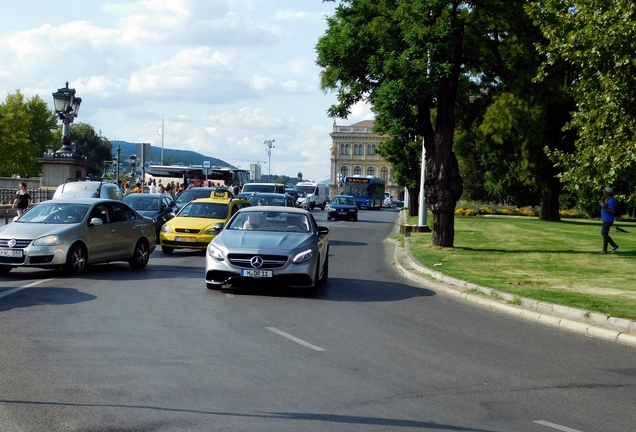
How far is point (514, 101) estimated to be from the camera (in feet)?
138

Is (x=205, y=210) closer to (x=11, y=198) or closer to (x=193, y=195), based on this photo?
(x=193, y=195)

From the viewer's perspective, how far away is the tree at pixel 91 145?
130125 mm

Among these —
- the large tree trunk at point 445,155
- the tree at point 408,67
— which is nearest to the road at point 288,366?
the tree at point 408,67

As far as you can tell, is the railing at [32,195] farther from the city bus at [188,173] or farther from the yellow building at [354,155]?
the yellow building at [354,155]

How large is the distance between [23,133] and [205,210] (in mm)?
73411

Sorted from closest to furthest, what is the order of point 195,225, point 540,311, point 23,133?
point 540,311, point 195,225, point 23,133

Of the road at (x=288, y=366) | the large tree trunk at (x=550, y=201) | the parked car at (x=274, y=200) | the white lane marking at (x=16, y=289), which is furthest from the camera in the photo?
the large tree trunk at (x=550, y=201)

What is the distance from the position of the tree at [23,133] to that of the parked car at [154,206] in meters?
62.7

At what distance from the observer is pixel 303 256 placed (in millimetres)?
14609

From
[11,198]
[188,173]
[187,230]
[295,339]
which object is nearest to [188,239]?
[187,230]

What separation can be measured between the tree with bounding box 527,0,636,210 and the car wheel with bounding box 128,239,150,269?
10875 mm

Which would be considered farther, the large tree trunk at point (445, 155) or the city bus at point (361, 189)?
the city bus at point (361, 189)

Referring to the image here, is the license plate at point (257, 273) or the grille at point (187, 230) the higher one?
the grille at point (187, 230)

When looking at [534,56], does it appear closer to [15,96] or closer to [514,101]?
[514,101]
